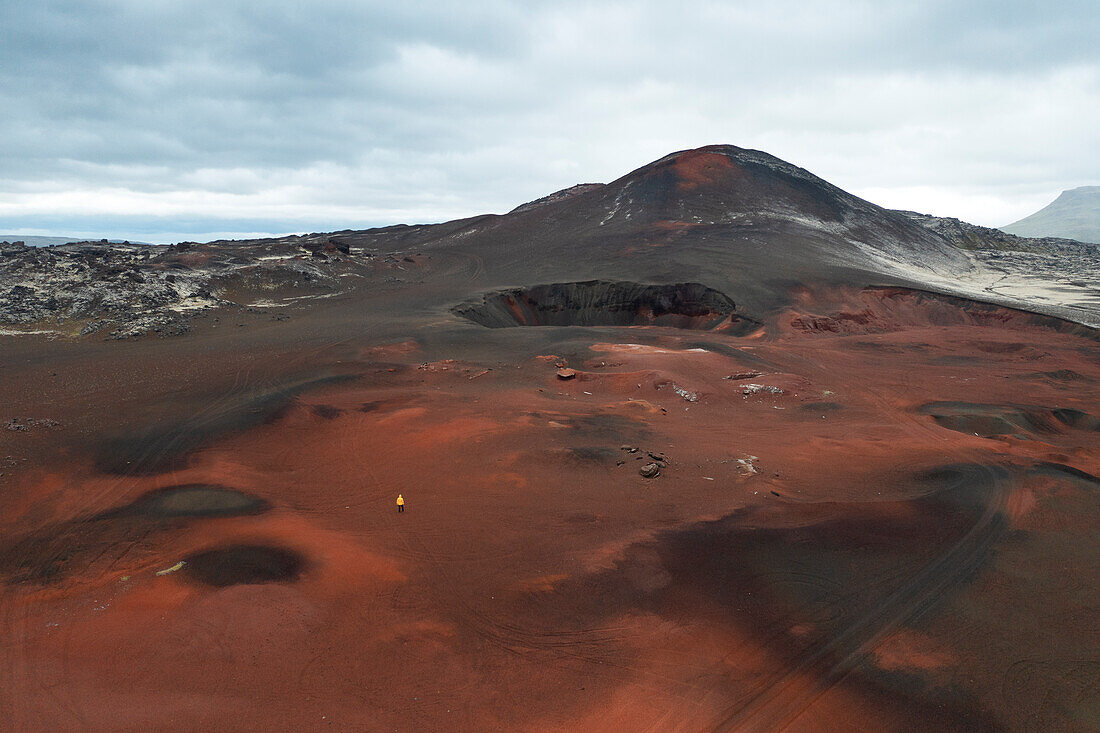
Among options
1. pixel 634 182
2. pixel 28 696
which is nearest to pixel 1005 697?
pixel 28 696

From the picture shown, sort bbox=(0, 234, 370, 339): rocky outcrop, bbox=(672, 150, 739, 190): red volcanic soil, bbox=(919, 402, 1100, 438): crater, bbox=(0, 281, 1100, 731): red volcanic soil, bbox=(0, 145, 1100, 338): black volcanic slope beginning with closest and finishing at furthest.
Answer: bbox=(0, 281, 1100, 731): red volcanic soil < bbox=(919, 402, 1100, 438): crater < bbox=(0, 234, 370, 339): rocky outcrop < bbox=(0, 145, 1100, 338): black volcanic slope < bbox=(672, 150, 739, 190): red volcanic soil

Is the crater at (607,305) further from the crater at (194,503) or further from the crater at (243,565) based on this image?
the crater at (243,565)

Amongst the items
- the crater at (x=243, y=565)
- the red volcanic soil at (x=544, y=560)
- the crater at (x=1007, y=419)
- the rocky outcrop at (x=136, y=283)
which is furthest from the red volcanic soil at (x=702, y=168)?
the crater at (x=243, y=565)

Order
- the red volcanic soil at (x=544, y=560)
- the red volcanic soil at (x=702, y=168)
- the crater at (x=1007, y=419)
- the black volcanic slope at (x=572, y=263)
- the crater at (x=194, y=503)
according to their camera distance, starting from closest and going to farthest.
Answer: the red volcanic soil at (x=544, y=560) → the crater at (x=194, y=503) → the crater at (x=1007, y=419) → the black volcanic slope at (x=572, y=263) → the red volcanic soil at (x=702, y=168)

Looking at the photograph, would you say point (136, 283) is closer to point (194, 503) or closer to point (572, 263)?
point (194, 503)

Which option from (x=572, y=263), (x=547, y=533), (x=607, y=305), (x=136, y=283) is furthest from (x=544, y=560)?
(x=572, y=263)

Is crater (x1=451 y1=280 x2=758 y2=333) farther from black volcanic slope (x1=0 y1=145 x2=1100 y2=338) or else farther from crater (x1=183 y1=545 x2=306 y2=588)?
crater (x1=183 y1=545 x2=306 y2=588)

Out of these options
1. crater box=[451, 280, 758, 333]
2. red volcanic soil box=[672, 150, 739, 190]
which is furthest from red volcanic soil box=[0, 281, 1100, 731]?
red volcanic soil box=[672, 150, 739, 190]
